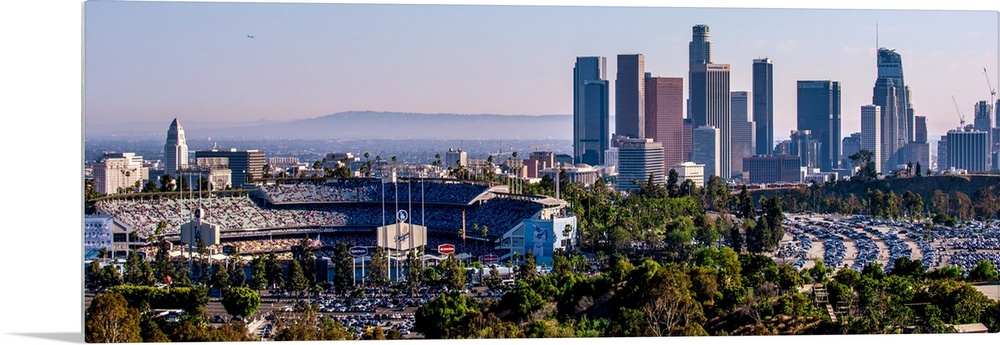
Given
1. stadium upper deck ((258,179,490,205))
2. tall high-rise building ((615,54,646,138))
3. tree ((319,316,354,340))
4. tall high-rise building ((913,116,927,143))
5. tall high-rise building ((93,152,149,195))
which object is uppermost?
tall high-rise building ((615,54,646,138))

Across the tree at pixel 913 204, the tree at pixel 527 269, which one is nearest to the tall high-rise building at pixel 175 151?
the tree at pixel 527 269

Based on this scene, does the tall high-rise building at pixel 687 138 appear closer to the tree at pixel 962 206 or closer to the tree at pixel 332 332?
the tree at pixel 962 206

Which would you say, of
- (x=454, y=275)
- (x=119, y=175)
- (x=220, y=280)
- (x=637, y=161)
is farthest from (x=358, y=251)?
(x=637, y=161)

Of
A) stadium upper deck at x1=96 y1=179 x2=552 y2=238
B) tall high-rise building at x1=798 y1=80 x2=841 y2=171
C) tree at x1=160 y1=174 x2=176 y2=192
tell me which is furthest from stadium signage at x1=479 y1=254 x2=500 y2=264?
tree at x1=160 y1=174 x2=176 y2=192

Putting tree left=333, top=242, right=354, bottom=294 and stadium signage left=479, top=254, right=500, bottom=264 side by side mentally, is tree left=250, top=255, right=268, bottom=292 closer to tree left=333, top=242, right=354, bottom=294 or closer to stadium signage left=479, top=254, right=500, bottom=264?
tree left=333, top=242, right=354, bottom=294

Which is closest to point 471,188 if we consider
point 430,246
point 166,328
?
point 430,246

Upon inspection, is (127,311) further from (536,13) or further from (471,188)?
(471,188)

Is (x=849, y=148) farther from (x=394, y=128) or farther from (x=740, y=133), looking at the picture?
(x=394, y=128)
